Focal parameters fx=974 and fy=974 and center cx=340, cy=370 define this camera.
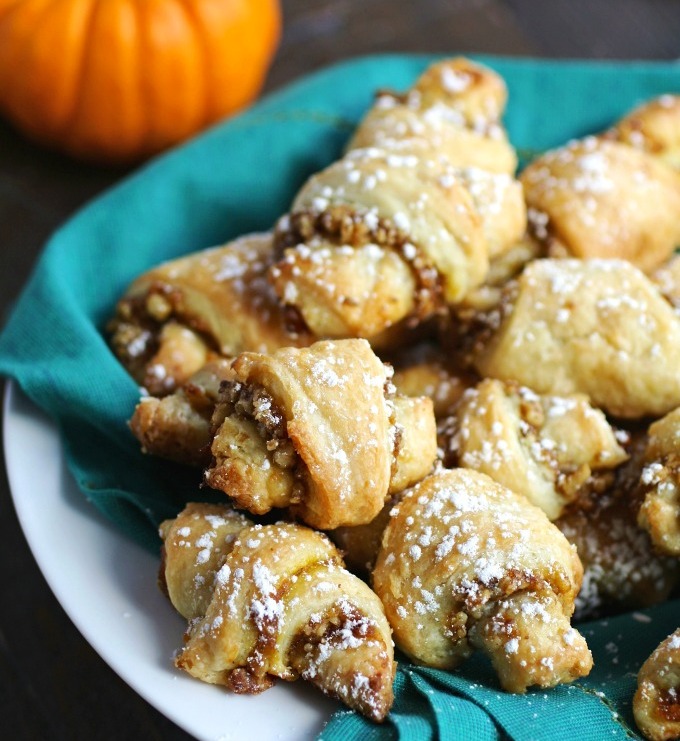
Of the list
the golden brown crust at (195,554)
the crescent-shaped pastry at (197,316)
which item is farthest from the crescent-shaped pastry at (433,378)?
the golden brown crust at (195,554)

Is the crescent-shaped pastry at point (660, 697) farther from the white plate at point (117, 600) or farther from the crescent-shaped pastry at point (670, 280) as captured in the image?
the crescent-shaped pastry at point (670, 280)

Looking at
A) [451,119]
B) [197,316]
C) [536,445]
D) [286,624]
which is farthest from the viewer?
[451,119]

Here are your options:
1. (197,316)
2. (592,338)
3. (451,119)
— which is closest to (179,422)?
(197,316)

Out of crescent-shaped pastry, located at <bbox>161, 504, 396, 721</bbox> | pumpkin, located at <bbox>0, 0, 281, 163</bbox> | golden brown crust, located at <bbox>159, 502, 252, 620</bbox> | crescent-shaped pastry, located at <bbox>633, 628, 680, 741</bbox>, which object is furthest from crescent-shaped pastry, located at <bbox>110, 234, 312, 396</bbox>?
pumpkin, located at <bbox>0, 0, 281, 163</bbox>

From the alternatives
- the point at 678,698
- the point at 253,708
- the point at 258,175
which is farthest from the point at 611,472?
the point at 258,175

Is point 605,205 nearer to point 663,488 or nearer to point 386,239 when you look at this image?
point 386,239

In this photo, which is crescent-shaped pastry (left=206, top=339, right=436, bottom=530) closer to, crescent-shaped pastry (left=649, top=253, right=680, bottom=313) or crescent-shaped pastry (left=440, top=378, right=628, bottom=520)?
crescent-shaped pastry (left=440, top=378, right=628, bottom=520)

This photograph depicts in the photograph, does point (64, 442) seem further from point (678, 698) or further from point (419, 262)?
point (678, 698)
